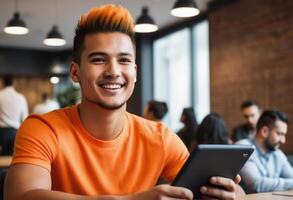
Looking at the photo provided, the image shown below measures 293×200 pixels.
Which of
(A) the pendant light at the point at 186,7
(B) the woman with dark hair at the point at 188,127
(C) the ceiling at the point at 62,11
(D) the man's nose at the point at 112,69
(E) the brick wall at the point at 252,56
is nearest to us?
(D) the man's nose at the point at 112,69

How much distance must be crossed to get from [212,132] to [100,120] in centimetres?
223

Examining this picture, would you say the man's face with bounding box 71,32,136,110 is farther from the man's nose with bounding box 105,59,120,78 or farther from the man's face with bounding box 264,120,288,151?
the man's face with bounding box 264,120,288,151

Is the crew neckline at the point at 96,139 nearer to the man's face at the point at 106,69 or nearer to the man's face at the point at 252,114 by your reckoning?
the man's face at the point at 106,69

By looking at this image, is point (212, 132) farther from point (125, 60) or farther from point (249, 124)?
point (125, 60)

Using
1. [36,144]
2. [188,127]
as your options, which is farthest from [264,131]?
[36,144]

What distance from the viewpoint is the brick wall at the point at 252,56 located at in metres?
5.66

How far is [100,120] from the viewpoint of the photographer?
1487 mm

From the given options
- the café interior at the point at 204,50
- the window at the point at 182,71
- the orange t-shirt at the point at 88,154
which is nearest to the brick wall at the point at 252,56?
the café interior at the point at 204,50

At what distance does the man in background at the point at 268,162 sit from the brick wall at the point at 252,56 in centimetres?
215

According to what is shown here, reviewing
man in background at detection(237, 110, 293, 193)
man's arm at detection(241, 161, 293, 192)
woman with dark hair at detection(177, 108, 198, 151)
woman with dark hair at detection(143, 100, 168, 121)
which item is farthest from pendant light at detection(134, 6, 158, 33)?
man's arm at detection(241, 161, 293, 192)

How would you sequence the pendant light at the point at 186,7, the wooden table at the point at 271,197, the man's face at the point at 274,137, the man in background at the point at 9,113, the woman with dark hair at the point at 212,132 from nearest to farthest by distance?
the wooden table at the point at 271,197 < the man's face at the point at 274,137 < the woman with dark hair at the point at 212,132 < the pendant light at the point at 186,7 < the man in background at the point at 9,113

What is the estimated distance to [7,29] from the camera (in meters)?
6.10

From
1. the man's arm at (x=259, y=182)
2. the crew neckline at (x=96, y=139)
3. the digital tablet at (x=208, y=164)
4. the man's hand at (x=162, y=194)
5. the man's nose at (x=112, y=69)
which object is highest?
the man's nose at (x=112, y=69)

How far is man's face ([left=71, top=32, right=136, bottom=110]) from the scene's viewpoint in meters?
1.42
